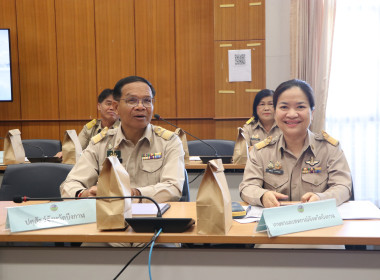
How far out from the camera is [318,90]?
5.17 metres

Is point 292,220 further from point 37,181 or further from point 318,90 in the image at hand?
point 318,90

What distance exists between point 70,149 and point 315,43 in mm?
3277

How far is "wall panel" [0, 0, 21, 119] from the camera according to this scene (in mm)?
6039

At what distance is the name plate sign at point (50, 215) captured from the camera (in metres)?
1.62

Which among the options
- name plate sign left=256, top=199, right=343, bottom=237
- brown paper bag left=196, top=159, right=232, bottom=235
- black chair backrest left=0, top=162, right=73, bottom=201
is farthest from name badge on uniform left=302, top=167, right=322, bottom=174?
black chair backrest left=0, top=162, right=73, bottom=201

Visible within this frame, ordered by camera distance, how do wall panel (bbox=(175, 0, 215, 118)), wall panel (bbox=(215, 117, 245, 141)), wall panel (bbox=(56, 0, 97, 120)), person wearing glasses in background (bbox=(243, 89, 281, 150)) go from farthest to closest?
wall panel (bbox=(56, 0, 97, 120)) < wall panel (bbox=(175, 0, 215, 118)) < wall panel (bbox=(215, 117, 245, 141)) < person wearing glasses in background (bbox=(243, 89, 281, 150))

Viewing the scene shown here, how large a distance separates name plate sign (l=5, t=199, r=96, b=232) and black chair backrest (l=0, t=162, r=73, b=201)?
2.58ft

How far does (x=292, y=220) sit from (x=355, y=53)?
4.22m

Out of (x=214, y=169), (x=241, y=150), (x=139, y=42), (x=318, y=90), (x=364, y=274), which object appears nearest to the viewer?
(x=364, y=274)

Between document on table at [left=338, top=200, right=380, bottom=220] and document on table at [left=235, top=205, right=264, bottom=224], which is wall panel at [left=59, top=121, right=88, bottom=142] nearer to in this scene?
document on table at [left=235, top=205, right=264, bottom=224]

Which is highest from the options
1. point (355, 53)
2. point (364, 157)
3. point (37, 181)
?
point (355, 53)

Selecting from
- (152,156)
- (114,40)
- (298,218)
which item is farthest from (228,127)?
(298,218)

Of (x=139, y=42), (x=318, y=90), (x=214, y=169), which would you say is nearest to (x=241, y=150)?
(x=214, y=169)

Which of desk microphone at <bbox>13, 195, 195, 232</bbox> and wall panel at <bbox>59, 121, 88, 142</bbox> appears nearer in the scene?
desk microphone at <bbox>13, 195, 195, 232</bbox>
